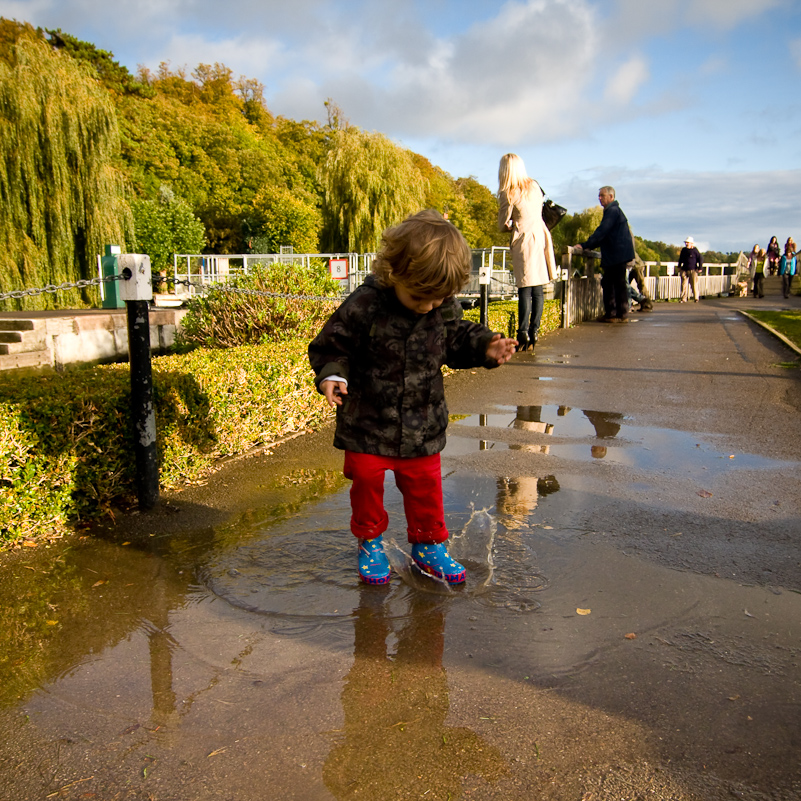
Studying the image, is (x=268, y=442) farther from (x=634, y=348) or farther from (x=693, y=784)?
(x=634, y=348)

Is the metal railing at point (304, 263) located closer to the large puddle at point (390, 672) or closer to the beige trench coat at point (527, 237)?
the beige trench coat at point (527, 237)

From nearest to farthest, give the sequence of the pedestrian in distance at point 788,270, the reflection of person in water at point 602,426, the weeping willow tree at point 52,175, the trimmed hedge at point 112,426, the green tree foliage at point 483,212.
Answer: the trimmed hedge at point 112,426, the reflection of person in water at point 602,426, the weeping willow tree at point 52,175, the pedestrian in distance at point 788,270, the green tree foliage at point 483,212

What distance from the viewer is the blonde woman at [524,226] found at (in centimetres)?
951

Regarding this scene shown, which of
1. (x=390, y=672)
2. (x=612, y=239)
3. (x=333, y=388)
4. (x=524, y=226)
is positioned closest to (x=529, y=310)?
(x=524, y=226)

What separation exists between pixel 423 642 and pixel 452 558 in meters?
0.77

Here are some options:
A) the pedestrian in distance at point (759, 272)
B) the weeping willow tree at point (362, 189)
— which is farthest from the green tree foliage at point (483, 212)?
the pedestrian in distance at point (759, 272)

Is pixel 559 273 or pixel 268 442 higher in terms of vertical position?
pixel 559 273

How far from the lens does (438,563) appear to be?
3.24 metres

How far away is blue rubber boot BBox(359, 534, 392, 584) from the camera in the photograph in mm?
3191

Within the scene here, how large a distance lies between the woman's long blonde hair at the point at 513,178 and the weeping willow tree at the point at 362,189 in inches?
1196

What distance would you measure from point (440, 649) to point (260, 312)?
6.21 meters

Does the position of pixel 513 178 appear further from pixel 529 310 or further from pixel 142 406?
pixel 142 406

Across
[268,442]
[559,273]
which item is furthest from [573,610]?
[559,273]

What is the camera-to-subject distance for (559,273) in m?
13.4
